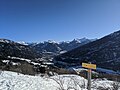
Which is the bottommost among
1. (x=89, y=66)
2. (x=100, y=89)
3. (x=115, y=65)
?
(x=100, y=89)

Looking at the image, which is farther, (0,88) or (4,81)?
(4,81)

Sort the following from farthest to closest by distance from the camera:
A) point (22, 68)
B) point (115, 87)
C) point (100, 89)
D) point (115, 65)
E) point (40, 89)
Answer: point (115, 65) < point (22, 68) < point (100, 89) < point (115, 87) < point (40, 89)

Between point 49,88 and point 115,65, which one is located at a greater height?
point 115,65

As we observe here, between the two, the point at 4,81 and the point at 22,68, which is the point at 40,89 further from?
the point at 22,68

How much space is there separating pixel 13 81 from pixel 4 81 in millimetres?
563

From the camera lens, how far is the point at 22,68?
2669 centimetres

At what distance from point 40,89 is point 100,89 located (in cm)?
701

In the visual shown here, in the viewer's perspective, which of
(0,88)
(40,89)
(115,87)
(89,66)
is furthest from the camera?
(115,87)

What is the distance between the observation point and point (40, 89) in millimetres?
13328

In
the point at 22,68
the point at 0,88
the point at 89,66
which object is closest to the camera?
the point at 89,66

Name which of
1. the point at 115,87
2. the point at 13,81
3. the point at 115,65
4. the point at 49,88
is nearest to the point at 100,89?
the point at 115,87

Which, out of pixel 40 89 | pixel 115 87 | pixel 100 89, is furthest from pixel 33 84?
pixel 100 89

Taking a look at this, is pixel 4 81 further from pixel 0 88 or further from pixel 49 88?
pixel 49 88

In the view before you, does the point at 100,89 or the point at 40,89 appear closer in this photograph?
the point at 40,89
